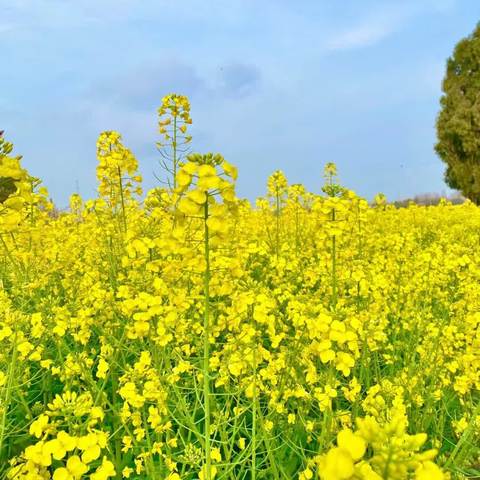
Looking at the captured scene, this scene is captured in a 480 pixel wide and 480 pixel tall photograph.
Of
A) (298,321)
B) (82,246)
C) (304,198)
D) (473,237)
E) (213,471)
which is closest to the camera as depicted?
(213,471)

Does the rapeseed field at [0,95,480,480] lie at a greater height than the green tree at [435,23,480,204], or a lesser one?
lesser

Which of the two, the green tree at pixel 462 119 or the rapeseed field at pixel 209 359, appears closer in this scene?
the rapeseed field at pixel 209 359

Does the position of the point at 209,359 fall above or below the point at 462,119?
below

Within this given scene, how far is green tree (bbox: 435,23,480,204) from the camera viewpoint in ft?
66.9

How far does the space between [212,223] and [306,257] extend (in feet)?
14.5

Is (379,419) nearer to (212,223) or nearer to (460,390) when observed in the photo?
(460,390)

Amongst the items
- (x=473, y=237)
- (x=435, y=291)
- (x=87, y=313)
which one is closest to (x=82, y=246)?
(x=87, y=313)

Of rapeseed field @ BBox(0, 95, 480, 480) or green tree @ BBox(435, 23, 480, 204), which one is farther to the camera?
green tree @ BBox(435, 23, 480, 204)

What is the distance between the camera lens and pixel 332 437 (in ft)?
8.03

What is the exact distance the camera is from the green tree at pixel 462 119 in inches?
803

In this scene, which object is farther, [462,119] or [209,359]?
[462,119]

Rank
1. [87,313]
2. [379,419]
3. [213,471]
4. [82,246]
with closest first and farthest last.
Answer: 1. [213,471]
2. [379,419]
3. [87,313]
4. [82,246]

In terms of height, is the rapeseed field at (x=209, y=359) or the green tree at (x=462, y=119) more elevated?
the green tree at (x=462, y=119)

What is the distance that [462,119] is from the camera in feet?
67.3
